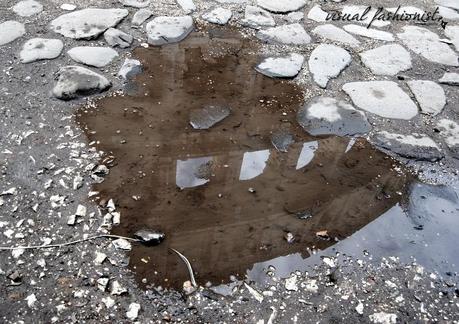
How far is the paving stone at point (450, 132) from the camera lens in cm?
266

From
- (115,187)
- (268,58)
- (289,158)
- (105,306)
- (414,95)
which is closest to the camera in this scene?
(105,306)

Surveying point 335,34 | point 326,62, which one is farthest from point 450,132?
point 335,34

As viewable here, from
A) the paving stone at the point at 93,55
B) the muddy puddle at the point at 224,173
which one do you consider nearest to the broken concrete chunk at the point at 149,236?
the muddy puddle at the point at 224,173

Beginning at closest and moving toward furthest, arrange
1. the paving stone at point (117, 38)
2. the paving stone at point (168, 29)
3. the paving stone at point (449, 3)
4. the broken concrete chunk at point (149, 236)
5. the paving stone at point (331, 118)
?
the broken concrete chunk at point (149, 236), the paving stone at point (331, 118), the paving stone at point (117, 38), the paving stone at point (168, 29), the paving stone at point (449, 3)

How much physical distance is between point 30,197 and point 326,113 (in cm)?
176

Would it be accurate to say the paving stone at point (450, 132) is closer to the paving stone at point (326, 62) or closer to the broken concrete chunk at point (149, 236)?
the paving stone at point (326, 62)

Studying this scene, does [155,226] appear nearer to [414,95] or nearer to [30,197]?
[30,197]

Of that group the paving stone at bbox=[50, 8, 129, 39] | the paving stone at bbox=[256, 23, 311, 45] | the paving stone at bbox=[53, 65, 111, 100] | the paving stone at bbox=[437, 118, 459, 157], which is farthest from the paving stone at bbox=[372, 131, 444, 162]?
the paving stone at bbox=[50, 8, 129, 39]

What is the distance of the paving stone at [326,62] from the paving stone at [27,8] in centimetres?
218

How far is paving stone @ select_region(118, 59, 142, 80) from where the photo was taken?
2996mm

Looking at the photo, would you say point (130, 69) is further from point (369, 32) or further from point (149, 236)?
point (369, 32)

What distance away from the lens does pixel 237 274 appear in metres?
1.92

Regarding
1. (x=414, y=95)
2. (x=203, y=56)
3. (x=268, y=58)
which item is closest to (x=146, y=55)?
(x=203, y=56)

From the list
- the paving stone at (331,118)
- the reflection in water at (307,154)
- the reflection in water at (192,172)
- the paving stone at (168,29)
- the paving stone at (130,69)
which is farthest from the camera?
the paving stone at (168,29)
